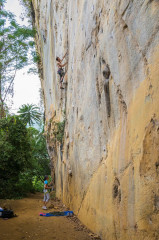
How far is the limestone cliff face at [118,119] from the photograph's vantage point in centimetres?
341

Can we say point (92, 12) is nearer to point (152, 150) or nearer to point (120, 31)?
point (120, 31)

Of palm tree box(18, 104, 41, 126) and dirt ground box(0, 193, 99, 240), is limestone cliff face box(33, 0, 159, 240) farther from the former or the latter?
palm tree box(18, 104, 41, 126)


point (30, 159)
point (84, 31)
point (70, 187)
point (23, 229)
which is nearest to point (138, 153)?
point (23, 229)

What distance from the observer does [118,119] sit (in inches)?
190

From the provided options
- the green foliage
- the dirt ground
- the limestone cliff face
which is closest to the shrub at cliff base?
the green foliage

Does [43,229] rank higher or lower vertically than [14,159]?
lower

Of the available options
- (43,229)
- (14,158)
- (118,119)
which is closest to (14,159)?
(14,158)

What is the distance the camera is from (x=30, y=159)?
14.9 meters

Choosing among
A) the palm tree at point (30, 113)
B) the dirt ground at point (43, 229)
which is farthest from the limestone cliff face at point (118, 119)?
the palm tree at point (30, 113)

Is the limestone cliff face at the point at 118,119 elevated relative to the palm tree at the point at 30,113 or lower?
lower

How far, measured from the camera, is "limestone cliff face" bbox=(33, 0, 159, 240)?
3.41 metres

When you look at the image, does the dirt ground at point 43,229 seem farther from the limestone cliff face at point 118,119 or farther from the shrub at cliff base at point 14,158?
→ the shrub at cliff base at point 14,158

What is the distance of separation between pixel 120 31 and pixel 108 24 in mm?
802

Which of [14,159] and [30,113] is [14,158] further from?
[30,113]
